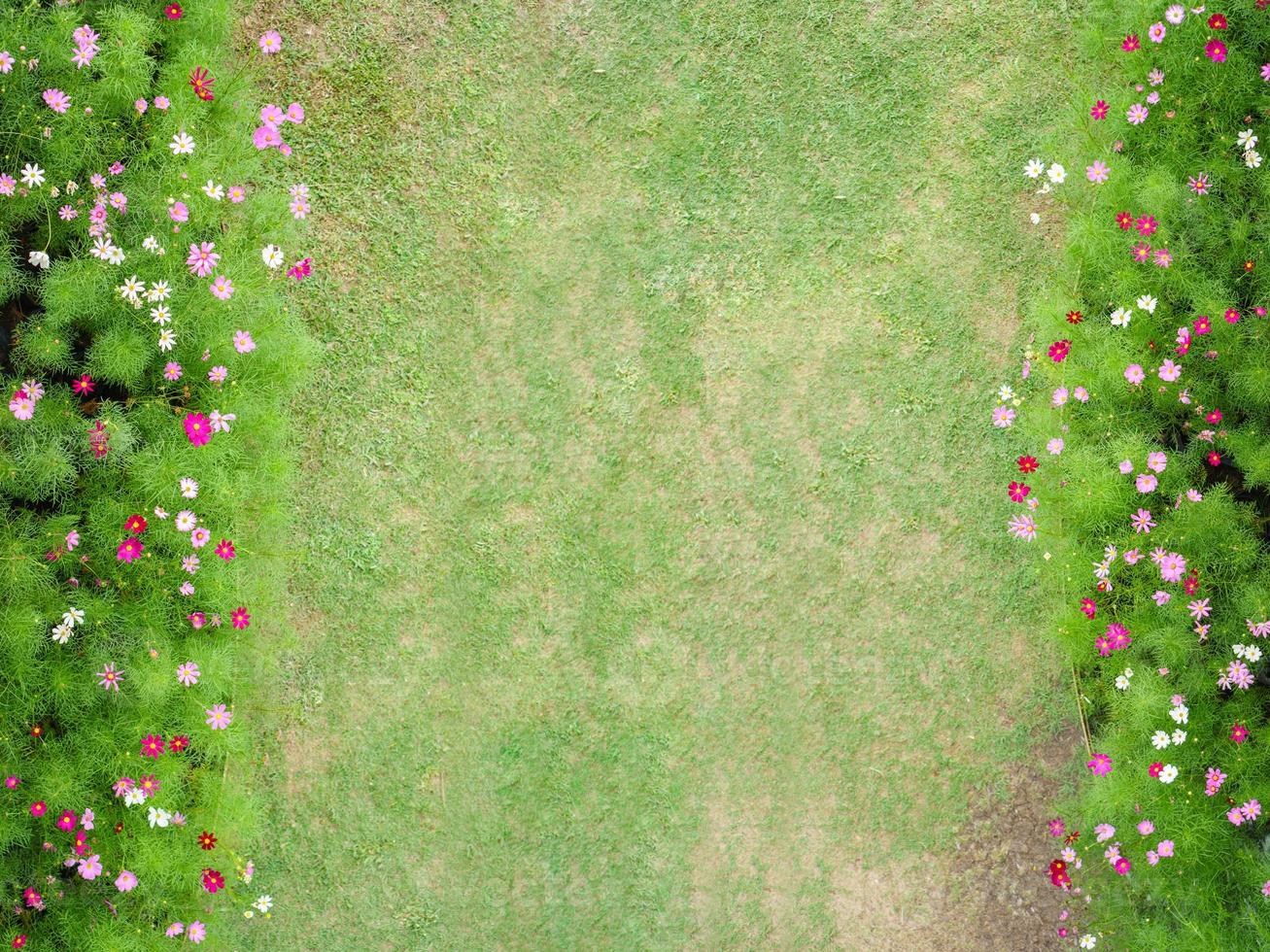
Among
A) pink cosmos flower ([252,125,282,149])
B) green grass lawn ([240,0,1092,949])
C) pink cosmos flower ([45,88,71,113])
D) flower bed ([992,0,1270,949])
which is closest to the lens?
pink cosmos flower ([45,88,71,113])

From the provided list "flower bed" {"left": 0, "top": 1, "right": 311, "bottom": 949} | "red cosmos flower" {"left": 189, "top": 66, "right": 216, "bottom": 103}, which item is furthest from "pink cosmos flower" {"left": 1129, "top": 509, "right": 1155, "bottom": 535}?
"red cosmos flower" {"left": 189, "top": 66, "right": 216, "bottom": 103}

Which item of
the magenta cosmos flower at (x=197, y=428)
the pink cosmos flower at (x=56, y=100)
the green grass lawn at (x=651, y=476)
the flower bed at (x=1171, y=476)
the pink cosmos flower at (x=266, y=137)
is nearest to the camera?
the pink cosmos flower at (x=56, y=100)

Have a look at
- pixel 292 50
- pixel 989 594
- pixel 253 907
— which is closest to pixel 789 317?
pixel 989 594

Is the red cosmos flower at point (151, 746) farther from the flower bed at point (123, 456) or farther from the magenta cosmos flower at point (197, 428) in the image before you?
the magenta cosmos flower at point (197, 428)

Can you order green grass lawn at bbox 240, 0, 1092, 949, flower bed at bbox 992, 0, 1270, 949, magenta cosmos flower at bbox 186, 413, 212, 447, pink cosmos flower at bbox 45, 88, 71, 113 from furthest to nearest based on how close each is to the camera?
green grass lawn at bbox 240, 0, 1092, 949 → flower bed at bbox 992, 0, 1270, 949 → magenta cosmos flower at bbox 186, 413, 212, 447 → pink cosmos flower at bbox 45, 88, 71, 113

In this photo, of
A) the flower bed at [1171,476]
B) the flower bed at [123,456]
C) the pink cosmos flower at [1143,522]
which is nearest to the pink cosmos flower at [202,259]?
the flower bed at [123,456]

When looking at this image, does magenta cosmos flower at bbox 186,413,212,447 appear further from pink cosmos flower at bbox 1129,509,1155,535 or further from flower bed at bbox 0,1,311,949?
pink cosmos flower at bbox 1129,509,1155,535
